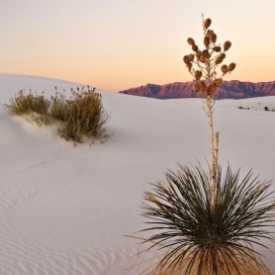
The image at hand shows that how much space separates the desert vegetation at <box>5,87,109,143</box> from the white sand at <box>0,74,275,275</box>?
0.26 m

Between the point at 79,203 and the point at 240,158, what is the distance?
5183 mm

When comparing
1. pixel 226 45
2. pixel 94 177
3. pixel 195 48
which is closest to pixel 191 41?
pixel 195 48

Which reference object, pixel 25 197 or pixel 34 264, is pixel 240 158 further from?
pixel 34 264

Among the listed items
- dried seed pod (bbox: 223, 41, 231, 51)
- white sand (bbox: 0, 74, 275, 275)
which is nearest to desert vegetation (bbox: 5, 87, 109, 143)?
white sand (bbox: 0, 74, 275, 275)

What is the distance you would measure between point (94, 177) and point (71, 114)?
3.10 meters

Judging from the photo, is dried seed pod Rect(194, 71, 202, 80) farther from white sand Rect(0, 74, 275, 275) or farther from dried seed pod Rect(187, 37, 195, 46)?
white sand Rect(0, 74, 275, 275)

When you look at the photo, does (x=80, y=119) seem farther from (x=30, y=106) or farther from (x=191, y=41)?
(x=191, y=41)

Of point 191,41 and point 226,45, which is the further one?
point 191,41

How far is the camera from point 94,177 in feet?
31.4

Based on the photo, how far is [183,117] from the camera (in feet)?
58.4

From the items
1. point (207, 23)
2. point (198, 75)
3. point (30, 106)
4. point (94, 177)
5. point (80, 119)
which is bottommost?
point (94, 177)

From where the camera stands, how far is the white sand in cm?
564

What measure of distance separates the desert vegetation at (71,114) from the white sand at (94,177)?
0.26m

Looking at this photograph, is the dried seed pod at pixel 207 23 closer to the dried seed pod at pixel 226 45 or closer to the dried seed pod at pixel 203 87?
the dried seed pod at pixel 226 45
